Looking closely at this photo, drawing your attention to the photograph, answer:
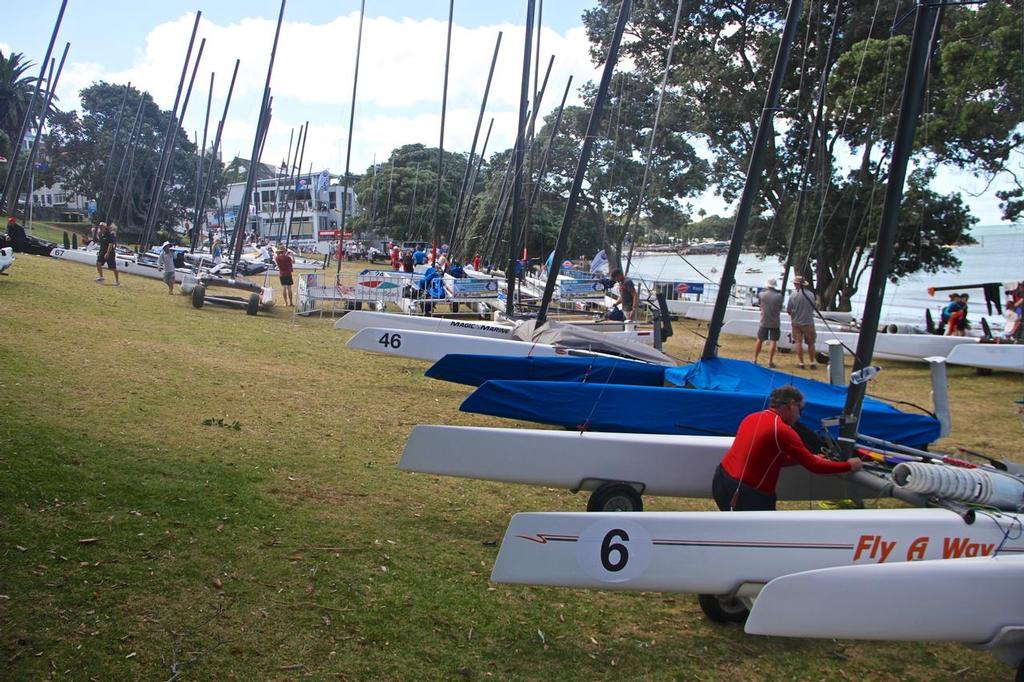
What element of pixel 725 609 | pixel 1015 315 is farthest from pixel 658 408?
pixel 1015 315

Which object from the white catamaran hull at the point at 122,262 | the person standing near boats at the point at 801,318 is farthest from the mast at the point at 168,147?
the person standing near boats at the point at 801,318

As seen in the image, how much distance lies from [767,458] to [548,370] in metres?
4.56

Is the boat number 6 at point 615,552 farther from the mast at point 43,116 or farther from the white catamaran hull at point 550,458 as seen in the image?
the mast at point 43,116

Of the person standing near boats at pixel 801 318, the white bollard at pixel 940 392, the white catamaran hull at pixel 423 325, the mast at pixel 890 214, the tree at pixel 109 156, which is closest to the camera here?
the mast at pixel 890 214

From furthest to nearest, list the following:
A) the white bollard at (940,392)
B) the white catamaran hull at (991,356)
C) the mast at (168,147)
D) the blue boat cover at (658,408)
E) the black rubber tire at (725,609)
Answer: the mast at (168,147) < the white catamaran hull at (991,356) < the blue boat cover at (658,408) < the white bollard at (940,392) < the black rubber tire at (725,609)

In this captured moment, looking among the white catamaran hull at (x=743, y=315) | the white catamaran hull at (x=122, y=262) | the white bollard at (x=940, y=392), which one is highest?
the white catamaran hull at (x=743, y=315)

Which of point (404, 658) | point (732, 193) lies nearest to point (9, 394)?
point (404, 658)

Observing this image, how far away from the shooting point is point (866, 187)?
72.8ft

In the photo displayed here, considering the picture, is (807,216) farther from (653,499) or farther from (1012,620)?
(1012,620)

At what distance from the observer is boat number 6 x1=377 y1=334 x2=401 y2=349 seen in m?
11.4

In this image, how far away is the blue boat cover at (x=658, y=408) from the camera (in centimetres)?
732

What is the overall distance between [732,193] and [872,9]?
24.0ft

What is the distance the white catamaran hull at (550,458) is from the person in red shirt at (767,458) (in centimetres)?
101

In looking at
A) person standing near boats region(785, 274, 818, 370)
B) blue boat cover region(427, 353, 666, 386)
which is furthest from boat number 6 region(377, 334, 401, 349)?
person standing near boats region(785, 274, 818, 370)
